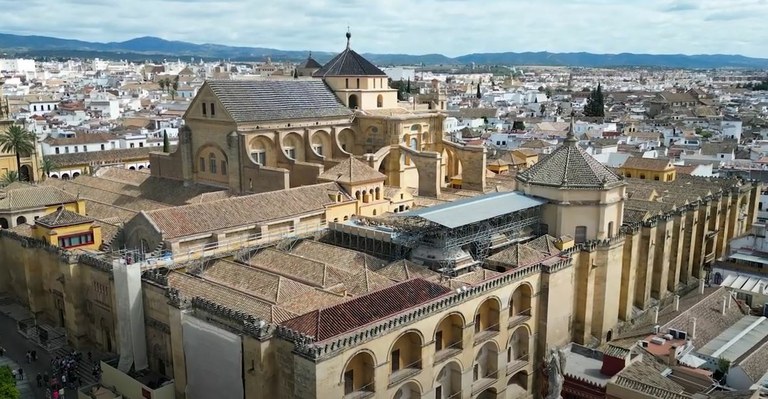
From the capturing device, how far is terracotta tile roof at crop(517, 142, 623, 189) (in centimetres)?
3244

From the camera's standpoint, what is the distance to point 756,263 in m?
40.0

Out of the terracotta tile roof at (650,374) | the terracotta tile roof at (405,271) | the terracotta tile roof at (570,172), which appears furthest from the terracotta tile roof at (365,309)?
the terracotta tile roof at (570,172)

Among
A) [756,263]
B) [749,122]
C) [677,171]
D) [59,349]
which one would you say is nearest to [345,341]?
[59,349]

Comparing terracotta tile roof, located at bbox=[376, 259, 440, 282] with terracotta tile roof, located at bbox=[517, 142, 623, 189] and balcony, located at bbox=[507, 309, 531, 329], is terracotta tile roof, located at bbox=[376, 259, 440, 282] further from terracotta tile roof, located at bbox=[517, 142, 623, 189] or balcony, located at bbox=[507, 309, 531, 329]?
terracotta tile roof, located at bbox=[517, 142, 623, 189]

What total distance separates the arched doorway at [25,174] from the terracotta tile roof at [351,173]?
84.0ft

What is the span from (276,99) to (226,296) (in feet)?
64.7

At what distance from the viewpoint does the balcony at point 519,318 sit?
28233 mm

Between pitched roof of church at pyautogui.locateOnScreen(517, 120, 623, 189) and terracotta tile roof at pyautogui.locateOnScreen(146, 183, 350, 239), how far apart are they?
34.7 ft

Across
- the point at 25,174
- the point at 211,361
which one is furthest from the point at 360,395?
the point at 25,174

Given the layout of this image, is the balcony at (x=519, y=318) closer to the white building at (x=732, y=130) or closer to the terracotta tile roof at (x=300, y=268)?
the terracotta tile roof at (x=300, y=268)

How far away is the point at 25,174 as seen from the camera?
4959 cm

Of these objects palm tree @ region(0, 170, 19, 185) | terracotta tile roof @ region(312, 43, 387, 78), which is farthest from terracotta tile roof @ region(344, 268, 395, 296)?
palm tree @ region(0, 170, 19, 185)

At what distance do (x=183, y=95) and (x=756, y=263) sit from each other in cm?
12892

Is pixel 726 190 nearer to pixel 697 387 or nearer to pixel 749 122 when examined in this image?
pixel 697 387
